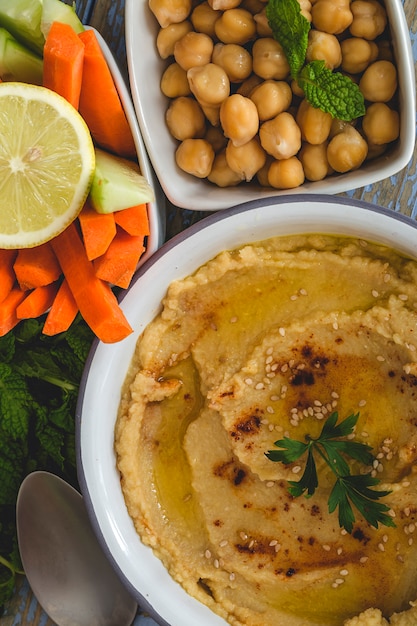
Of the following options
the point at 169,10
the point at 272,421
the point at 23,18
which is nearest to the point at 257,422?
the point at 272,421

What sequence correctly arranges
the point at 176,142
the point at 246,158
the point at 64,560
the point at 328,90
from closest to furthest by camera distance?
the point at 328,90 < the point at 246,158 < the point at 176,142 < the point at 64,560

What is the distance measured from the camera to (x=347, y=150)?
223 centimetres

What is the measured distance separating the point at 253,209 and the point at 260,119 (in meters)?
0.31

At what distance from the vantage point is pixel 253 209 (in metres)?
2.23

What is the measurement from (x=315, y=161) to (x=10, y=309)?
1100mm

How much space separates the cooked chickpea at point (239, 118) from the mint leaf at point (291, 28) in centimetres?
18

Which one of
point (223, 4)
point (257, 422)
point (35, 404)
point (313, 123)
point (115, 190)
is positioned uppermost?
point (223, 4)

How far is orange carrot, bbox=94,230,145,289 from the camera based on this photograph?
221cm

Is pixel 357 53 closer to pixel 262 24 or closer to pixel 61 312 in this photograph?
pixel 262 24

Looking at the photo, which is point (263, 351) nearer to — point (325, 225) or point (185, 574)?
point (325, 225)

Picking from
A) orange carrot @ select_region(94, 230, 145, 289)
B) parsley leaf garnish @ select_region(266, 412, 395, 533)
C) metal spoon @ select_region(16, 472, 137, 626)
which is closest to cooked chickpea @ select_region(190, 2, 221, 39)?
orange carrot @ select_region(94, 230, 145, 289)

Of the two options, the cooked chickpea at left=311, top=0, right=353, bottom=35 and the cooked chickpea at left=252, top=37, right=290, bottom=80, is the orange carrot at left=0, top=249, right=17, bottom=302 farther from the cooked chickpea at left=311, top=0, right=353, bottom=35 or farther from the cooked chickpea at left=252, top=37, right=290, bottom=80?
the cooked chickpea at left=311, top=0, right=353, bottom=35

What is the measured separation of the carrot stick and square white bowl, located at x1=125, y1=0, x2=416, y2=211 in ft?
1.15

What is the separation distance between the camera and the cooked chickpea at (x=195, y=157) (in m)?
2.31
